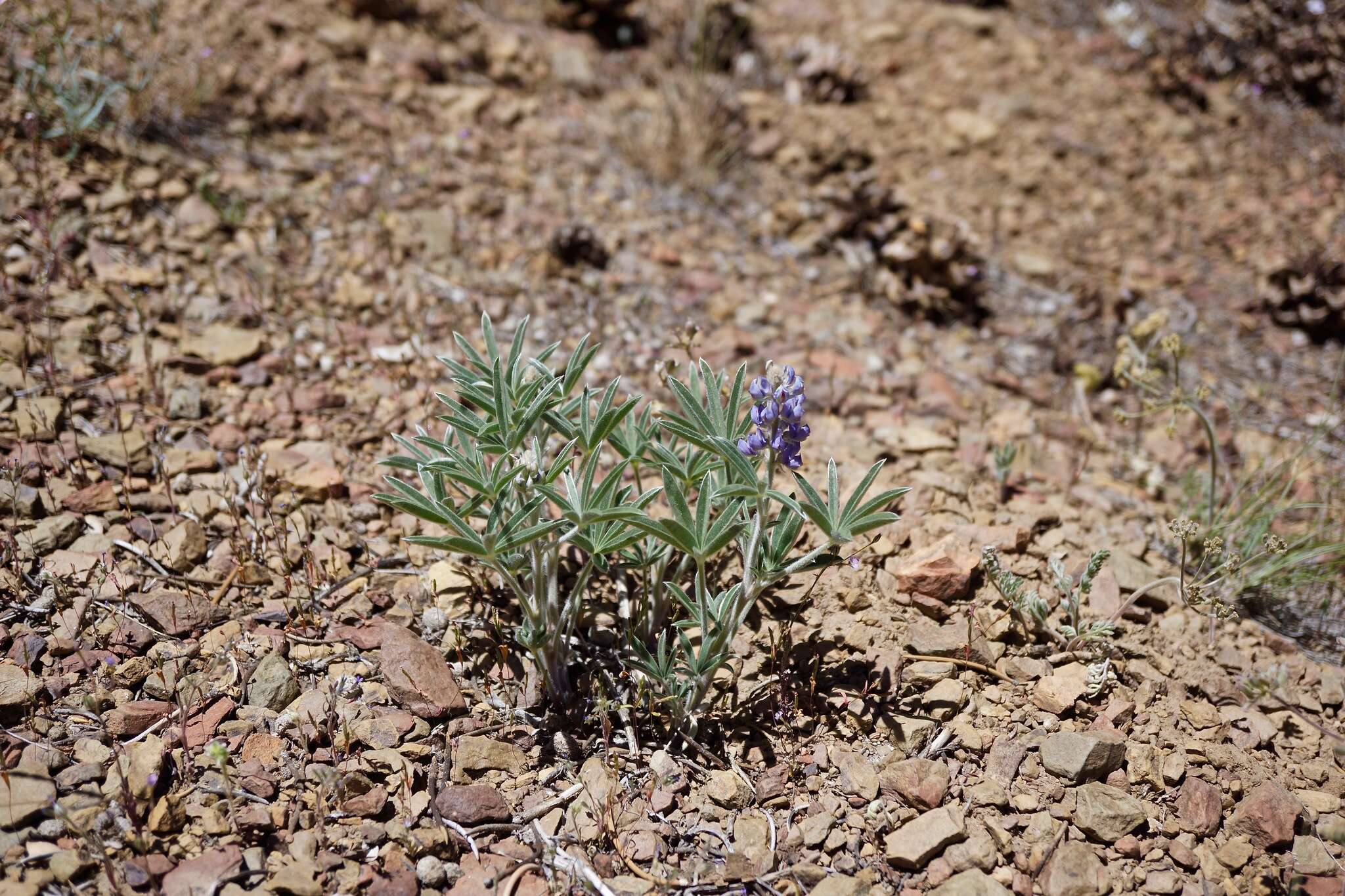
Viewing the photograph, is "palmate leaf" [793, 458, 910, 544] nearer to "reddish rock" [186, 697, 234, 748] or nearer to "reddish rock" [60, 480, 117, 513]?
"reddish rock" [186, 697, 234, 748]

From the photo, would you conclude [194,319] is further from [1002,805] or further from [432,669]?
[1002,805]

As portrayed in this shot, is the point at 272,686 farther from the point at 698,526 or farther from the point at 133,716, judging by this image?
the point at 698,526

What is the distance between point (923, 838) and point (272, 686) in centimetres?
171

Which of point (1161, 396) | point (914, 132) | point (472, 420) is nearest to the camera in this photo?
point (472, 420)

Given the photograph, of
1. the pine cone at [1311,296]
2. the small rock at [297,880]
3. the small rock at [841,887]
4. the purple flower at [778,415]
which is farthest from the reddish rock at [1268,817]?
the pine cone at [1311,296]

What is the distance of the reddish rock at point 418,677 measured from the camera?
7.72ft

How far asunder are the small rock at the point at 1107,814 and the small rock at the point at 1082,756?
0.06 metres

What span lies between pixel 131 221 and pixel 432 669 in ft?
8.21

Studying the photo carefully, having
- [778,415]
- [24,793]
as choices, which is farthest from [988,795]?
[24,793]

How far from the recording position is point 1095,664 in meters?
2.52

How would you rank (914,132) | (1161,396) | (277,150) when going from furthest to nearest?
(914,132) < (277,150) < (1161,396)

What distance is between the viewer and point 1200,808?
2232 mm

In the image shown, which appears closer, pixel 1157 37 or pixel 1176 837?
pixel 1176 837

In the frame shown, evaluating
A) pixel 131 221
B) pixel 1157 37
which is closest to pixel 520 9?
pixel 131 221
